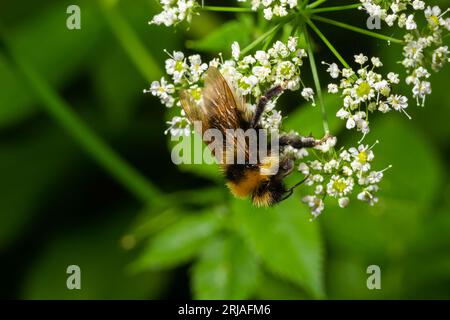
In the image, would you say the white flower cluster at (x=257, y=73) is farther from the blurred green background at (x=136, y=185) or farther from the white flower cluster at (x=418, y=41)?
the blurred green background at (x=136, y=185)

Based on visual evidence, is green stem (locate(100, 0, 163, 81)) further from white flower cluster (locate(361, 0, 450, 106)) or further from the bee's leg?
white flower cluster (locate(361, 0, 450, 106))

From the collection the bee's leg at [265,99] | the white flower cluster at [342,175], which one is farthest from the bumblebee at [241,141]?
the white flower cluster at [342,175]

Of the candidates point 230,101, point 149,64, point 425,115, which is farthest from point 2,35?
point 425,115

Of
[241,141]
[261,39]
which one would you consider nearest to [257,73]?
[261,39]

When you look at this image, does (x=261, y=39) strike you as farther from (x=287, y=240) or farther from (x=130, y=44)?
(x=130, y=44)

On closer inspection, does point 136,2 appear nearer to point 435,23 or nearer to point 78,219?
point 78,219
